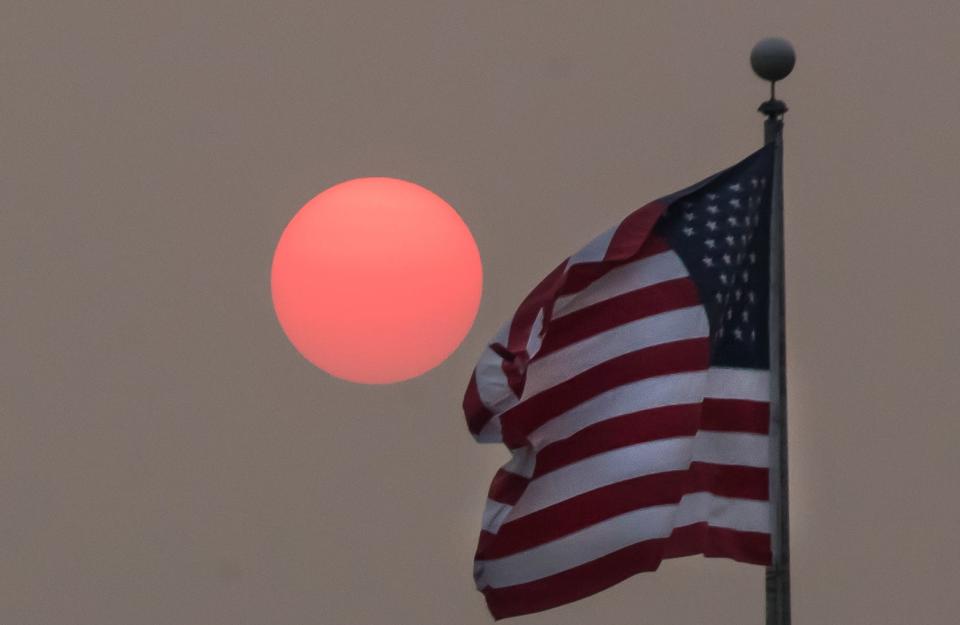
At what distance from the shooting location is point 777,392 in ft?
78.3

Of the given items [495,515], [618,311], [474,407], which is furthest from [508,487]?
[618,311]

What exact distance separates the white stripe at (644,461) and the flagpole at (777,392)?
0.44 feet

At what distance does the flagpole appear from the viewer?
23.8 metres

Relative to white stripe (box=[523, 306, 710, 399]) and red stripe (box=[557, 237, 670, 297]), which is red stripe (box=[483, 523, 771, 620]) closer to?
white stripe (box=[523, 306, 710, 399])

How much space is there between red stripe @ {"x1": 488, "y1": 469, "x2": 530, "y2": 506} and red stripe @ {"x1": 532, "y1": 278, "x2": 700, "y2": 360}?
2.83ft

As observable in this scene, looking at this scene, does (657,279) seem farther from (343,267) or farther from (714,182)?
(343,267)

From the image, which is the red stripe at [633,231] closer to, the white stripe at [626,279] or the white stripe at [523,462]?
the white stripe at [626,279]

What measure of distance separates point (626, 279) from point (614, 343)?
0.46 metres

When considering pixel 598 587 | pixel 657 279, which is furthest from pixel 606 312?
pixel 598 587

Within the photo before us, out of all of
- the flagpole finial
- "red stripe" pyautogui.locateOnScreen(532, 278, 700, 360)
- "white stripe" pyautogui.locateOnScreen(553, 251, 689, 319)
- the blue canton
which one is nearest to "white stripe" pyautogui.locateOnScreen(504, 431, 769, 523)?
the blue canton

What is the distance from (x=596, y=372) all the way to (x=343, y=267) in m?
2.18

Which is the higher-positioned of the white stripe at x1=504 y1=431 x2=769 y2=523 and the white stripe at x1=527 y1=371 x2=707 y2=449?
the white stripe at x1=527 y1=371 x2=707 y2=449

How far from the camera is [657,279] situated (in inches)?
947

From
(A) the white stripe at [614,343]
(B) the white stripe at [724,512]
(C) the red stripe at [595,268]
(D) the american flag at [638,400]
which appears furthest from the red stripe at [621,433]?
(C) the red stripe at [595,268]
